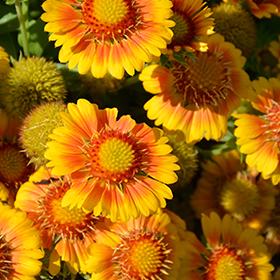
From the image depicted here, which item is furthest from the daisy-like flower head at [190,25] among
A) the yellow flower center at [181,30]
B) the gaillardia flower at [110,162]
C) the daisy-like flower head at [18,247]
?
the daisy-like flower head at [18,247]

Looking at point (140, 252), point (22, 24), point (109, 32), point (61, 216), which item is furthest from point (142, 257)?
point (22, 24)

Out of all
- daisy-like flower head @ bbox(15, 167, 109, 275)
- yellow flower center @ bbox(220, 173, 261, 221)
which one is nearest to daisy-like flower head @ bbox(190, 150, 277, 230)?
yellow flower center @ bbox(220, 173, 261, 221)

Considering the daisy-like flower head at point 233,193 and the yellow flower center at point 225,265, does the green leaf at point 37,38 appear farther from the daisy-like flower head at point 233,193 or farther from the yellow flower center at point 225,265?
the yellow flower center at point 225,265

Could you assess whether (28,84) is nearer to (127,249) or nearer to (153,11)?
(153,11)

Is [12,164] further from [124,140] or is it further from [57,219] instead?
[124,140]

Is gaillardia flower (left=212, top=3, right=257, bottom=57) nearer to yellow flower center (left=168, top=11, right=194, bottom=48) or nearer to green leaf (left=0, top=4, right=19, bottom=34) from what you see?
yellow flower center (left=168, top=11, right=194, bottom=48)

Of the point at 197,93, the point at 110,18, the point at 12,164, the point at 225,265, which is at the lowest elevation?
the point at 225,265

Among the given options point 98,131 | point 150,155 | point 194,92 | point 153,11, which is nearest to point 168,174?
point 150,155
